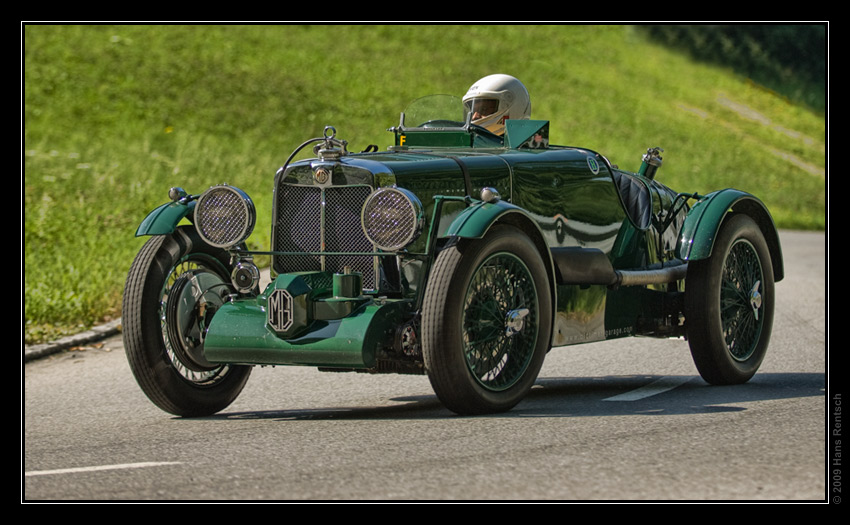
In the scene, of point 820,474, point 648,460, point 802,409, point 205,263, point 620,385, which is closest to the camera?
point 820,474

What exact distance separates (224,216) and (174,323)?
68 centimetres

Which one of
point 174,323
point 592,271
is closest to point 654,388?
point 592,271

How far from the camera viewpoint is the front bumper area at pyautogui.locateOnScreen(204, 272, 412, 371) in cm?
700

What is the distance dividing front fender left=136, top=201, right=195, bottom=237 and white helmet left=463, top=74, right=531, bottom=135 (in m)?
2.38

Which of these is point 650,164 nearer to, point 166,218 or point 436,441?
point 166,218

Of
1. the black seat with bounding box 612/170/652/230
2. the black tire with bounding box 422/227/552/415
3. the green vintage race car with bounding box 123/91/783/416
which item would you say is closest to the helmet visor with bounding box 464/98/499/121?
the green vintage race car with bounding box 123/91/783/416

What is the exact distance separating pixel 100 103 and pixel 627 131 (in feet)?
46.5

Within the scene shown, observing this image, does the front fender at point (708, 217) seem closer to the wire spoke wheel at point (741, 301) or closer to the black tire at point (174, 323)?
the wire spoke wheel at point (741, 301)

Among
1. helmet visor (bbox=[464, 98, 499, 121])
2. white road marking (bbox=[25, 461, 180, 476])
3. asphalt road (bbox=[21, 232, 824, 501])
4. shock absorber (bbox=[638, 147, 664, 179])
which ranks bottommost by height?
white road marking (bbox=[25, 461, 180, 476])

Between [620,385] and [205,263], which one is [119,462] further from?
[620,385]

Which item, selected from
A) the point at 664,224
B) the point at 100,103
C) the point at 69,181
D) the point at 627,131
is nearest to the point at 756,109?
the point at 627,131

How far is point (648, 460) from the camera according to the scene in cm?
585

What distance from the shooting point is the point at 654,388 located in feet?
28.7

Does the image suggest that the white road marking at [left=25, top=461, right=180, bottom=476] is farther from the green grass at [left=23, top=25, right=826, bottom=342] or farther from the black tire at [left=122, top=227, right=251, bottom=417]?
the green grass at [left=23, top=25, right=826, bottom=342]
